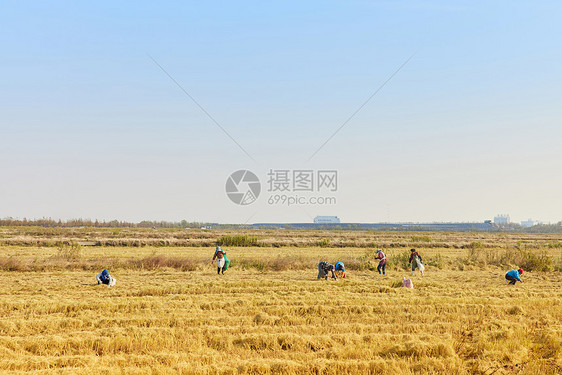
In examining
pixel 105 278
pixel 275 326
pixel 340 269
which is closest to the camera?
pixel 275 326

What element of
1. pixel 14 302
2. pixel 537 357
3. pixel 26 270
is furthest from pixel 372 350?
pixel 26 270

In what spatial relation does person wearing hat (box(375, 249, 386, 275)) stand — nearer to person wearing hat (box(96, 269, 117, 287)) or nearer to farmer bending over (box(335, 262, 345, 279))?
farmer bending over (box(335, 262, 345, 279))

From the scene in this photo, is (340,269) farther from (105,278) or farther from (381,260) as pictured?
(105,278)

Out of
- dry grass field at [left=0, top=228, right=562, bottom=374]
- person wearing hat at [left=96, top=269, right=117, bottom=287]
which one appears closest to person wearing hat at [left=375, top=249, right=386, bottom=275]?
dry grass field at [left=0, top=228, right=562, bottom=374]

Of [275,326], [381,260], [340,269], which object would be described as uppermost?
[381,260]

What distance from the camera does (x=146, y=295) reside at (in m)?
15.9

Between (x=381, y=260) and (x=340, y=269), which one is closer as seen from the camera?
(x=340, y=269)

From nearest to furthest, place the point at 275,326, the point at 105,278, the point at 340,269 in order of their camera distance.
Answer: the point at 275,326 → the point at 105,278 → the point at 340,269

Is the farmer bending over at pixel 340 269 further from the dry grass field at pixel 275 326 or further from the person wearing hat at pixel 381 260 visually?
the person wearing hat at pixel 381 260

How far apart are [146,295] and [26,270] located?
1056cm

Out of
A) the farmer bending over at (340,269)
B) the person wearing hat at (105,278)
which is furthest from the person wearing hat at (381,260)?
the person wearing hat at (105,278)

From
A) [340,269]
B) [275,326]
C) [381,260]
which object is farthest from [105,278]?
[381,260]

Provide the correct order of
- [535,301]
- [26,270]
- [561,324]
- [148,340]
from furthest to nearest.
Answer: [26,270] → [535,301] → [561,324] → [148,340]

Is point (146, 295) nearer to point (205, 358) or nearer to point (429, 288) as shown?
point (205, 358)
